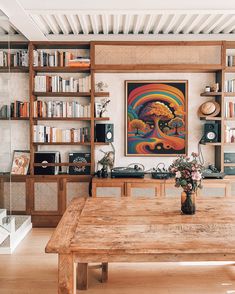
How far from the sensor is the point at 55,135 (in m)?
5.89

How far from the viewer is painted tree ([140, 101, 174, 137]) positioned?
5984 millimetres

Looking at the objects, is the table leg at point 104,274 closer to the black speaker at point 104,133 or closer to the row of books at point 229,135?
the black speaker at point 104,133

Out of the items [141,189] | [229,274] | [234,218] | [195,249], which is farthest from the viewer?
[141,189]

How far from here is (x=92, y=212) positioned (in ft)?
11.0

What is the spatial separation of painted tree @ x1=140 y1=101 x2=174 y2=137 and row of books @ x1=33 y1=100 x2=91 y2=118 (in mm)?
836

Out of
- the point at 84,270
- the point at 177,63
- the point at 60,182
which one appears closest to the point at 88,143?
the point at 60,182

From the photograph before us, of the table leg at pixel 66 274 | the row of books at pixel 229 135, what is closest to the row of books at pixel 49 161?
the row of books at pixel 229 135

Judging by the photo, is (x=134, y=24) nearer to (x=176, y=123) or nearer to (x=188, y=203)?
(x=176, y=123)

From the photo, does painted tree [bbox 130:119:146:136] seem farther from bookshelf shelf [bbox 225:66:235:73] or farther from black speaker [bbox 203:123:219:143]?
bookshelf shelf [bbox 225:66:235:73]

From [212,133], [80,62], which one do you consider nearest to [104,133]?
[80,62]

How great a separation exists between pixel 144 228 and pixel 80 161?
10.4 ft

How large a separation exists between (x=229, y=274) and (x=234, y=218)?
1076mm

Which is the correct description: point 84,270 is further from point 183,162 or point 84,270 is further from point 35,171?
point 35,171

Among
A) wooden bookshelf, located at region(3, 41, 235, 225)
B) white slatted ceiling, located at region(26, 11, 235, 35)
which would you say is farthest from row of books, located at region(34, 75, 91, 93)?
white slatted ceiling, located at region(26, 11, 235, 35)
